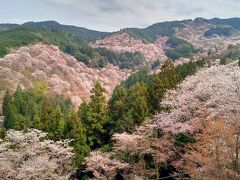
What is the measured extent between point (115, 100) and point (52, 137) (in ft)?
30.1

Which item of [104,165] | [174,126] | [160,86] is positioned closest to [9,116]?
[160,86]

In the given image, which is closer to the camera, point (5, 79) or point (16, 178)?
point (16, 178)

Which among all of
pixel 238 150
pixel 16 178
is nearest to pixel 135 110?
pixel 16 178

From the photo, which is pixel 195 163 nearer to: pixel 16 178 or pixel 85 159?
pixel 16 178

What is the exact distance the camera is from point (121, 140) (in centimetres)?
3466

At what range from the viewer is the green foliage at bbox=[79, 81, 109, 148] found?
43250mm

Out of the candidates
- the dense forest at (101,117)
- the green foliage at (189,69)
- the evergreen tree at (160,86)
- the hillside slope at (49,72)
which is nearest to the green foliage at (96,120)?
the dense forest at (101,117)

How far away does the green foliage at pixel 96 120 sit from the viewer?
4325cm

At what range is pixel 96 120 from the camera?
4362 centimetres

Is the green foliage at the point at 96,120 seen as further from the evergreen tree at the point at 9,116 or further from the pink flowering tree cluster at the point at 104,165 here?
the evergreen tree at the point at 9,116

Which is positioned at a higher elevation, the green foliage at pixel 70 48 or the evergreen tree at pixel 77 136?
the green foliage at pixel 70 48

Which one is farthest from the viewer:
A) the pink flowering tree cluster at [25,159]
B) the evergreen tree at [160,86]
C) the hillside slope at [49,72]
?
the hillside slope at [49,72]

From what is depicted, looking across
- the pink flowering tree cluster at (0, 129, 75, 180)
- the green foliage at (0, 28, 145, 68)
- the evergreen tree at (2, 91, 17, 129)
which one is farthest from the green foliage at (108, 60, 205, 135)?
the green foliage at (0, 28, 145, 68)

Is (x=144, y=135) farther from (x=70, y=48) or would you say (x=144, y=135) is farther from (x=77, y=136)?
(x=70, y=48)
